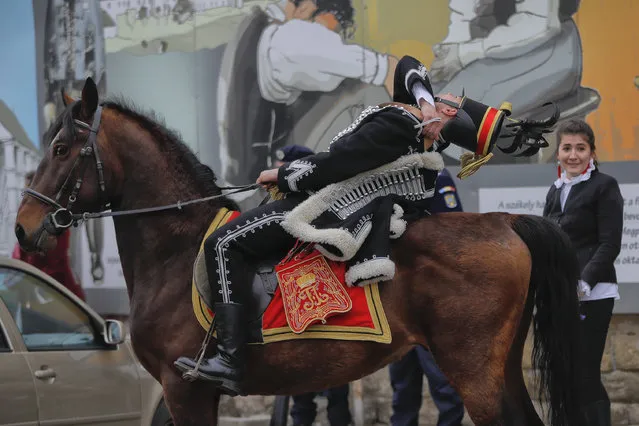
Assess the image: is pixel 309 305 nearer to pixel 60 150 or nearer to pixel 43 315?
pixel 60 150

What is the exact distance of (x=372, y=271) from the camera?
196 inches

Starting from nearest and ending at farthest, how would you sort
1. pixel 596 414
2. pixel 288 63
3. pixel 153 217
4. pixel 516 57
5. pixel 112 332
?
pixel 153 217, pixel 596 414, pixel 112 332, pixel 516 57, pixel 288 63

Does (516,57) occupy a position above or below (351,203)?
above

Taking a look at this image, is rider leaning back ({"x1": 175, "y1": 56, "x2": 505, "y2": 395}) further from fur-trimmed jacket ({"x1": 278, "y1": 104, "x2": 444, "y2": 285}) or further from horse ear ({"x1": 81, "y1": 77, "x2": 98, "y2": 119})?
horse ear ({"x1": 81, "y1": 77, "x2": 98, "y2": 119})

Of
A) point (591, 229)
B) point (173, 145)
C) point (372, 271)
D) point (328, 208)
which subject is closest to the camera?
point (372, 271)

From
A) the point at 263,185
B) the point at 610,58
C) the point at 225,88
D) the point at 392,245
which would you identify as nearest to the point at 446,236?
the point at 392,245

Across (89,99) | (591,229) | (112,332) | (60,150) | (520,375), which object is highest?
(89,99)

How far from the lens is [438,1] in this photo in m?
8.67

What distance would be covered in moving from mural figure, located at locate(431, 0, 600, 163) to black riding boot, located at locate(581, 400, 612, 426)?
280cm

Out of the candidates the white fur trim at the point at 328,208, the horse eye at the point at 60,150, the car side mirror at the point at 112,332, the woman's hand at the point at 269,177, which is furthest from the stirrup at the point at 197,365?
the car side mirror at the point at 112,332

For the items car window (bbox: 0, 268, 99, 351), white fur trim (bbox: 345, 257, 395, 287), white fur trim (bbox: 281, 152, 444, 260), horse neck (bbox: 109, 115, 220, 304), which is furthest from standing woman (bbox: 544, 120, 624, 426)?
car window (bbox: 0, 268, 99, 351)

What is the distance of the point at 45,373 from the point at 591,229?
3500mm

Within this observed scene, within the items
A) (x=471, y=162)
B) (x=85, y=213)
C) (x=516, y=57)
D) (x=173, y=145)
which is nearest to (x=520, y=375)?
(x=471, y=162)

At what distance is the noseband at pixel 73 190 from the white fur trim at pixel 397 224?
61.0 inches
